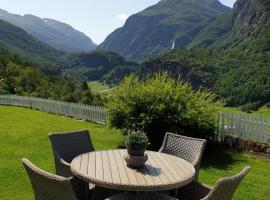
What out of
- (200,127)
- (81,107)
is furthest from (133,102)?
(81,107)

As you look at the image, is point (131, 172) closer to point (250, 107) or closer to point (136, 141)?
point (136, 141)

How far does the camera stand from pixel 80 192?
5.19 meters

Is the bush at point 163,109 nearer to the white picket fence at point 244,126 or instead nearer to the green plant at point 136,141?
the white picket fence at point 244,126

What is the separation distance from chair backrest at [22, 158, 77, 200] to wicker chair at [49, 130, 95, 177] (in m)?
1.46

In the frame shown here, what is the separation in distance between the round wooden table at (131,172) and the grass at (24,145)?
6.60 feet

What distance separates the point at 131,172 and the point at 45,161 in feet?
15.7

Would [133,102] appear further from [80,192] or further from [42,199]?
[42,199]

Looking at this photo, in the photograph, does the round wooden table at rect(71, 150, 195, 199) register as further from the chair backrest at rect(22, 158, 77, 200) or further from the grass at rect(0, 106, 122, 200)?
the grass at rect(0, 106, 122, 200)

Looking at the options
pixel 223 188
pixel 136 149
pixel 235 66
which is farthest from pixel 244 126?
pixel 235 66

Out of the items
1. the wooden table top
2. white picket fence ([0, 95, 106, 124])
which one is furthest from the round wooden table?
white picket fence ([0, 95, 106, 124])

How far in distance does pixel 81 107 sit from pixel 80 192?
540 inches

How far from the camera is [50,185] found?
3830mm

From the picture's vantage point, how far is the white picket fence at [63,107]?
17.3 meters

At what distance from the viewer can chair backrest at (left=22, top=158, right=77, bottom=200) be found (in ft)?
12.2
